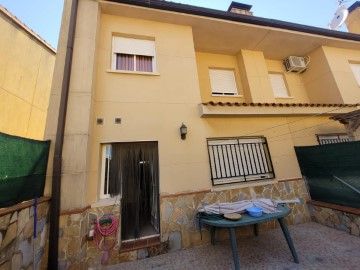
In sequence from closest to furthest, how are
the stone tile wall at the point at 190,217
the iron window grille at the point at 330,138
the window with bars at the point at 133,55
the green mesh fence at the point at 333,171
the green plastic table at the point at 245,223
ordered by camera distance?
the green plastic table at the point at 245,223
the stone tile wall at the point at 190,217
the green mesh fence at the point at 333,171
the window with bars at the point at 133,55
the iron window grille at the point at 330,138

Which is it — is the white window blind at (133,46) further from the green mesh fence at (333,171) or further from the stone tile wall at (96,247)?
the green mesh fence at (333,171)

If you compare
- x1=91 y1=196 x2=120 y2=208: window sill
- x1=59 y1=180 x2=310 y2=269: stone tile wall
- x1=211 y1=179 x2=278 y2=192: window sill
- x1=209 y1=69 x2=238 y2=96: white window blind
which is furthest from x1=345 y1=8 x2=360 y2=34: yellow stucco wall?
x1=91 y1=196 x2=120 y2=208: window sill

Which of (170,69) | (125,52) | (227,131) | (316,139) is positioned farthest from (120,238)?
(316,139)

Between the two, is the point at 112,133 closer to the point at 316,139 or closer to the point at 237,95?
the point at 237,95

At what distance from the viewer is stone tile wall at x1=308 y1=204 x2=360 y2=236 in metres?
4.65

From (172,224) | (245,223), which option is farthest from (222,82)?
(172,224)

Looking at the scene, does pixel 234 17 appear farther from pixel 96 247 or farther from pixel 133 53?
pixel 96 247

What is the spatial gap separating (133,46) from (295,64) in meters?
8.36

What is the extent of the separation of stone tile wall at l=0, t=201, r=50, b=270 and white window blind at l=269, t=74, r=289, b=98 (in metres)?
10.2

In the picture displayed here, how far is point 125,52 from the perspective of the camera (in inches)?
237

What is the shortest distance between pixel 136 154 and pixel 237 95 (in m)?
5.56

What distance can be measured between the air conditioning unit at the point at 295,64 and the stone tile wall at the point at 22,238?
38.2 ft

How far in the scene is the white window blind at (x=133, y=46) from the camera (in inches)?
237

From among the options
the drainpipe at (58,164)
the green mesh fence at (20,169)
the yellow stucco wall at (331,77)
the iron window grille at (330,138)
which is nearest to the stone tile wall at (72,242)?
the drainpipe at (58,164)
